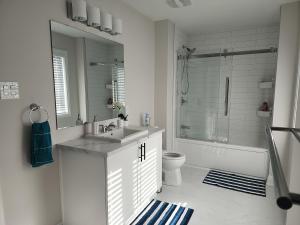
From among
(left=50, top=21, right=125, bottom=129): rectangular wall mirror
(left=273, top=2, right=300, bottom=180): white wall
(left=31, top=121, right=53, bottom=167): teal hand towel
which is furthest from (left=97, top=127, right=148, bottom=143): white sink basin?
(left=273, top=2, right=300, bottom=180): white wall

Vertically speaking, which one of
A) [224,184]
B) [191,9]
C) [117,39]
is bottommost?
[224,184]

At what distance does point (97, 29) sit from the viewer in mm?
2242

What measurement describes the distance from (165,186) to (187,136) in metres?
1.21

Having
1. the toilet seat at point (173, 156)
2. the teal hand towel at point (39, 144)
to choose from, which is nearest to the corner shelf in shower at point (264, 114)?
the toilet seat at point (173, 156)

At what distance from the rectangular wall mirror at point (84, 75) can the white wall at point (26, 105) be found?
0.08 meters

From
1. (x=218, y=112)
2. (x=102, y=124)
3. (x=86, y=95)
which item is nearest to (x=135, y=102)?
(x=102, y=124)

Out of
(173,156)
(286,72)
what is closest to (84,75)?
(173,156)

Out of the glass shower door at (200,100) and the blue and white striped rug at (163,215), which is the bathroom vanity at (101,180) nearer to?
the blue and white striped rug at (163,215)

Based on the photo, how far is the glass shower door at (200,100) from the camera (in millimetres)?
3858

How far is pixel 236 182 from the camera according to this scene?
307cm

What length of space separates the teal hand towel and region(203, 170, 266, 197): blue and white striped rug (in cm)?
234

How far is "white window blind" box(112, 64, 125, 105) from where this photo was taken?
2.59m

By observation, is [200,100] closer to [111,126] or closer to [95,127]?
[111,126]

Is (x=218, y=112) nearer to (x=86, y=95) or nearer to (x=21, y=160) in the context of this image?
(x=86, y=95)
